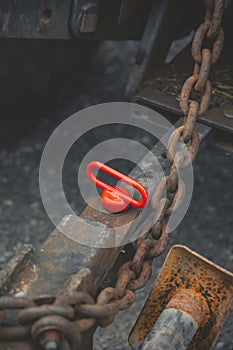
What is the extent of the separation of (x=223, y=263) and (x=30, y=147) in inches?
46.8

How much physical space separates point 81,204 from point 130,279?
159 centimetres

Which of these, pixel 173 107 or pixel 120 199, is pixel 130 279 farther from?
pixel 173 107

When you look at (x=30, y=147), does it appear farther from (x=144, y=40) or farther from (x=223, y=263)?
(x=223, y=263)

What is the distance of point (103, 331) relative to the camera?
2.22 metres

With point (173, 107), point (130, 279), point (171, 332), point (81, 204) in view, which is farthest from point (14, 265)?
point (81, 204)

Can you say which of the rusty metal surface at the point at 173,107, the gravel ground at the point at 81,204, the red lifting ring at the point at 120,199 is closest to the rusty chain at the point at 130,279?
the red lifting ring at the point at 120,199

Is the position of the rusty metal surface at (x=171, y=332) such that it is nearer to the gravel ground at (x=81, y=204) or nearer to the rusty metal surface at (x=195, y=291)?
the rusty metal surface at (x=195, y=291)

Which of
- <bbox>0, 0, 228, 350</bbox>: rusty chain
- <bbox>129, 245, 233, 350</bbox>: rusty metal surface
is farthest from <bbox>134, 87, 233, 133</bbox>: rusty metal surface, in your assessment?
<bbox>129, 245, 233, 350</bbox>: rusty metal surface

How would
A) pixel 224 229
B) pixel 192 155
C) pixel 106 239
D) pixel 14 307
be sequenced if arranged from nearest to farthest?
pixel 14 307
pixel 106 239
pixel 192 155
pixel 224 229

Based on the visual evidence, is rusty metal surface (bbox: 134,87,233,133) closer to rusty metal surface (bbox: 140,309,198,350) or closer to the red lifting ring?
the red lifting ring

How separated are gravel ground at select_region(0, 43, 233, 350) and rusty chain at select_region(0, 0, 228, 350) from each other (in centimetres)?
94

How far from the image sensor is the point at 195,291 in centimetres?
130

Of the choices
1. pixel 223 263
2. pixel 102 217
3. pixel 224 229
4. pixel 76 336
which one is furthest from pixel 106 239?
pixel 224 229

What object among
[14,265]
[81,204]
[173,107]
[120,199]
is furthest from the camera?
[81,204]
